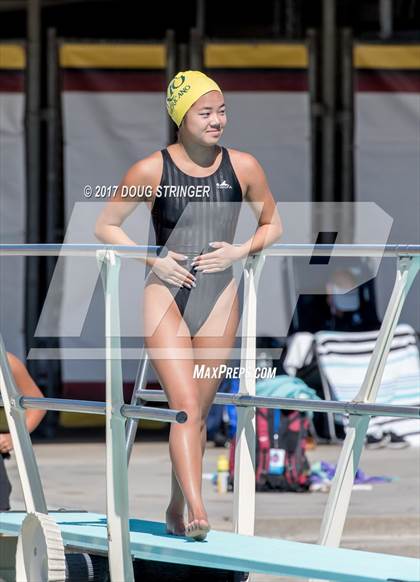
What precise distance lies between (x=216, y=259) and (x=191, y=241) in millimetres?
106

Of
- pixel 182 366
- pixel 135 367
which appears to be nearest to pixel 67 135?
pixel 135 367

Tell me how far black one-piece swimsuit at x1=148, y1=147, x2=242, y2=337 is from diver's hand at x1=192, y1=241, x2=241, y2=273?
0.02m

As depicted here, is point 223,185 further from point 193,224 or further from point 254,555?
point 254,555

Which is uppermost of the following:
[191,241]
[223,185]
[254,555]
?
[223,185]

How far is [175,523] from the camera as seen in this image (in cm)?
468

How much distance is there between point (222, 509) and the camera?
8.49m

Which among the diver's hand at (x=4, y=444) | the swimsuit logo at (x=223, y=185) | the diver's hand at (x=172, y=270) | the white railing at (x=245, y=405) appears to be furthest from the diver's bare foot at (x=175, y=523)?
the diver's hand at (x=4, y=444)

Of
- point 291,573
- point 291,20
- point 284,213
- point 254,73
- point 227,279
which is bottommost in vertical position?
point 291,573

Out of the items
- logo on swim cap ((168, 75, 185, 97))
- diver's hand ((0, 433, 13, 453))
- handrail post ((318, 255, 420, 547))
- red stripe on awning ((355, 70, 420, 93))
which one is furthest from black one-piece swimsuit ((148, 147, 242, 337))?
red stripe on awning ((355, 70, 420, 93))

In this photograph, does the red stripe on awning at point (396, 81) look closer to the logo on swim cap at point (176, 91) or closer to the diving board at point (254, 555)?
the logo on swim cap at point (176, 91)

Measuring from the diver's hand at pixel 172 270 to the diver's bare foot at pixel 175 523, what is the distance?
29.7 inches

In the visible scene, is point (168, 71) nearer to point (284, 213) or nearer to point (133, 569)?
point (284, 213)

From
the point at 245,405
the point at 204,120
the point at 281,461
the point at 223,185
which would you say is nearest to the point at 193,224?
the point at 223,185

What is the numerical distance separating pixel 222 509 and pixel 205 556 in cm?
434
